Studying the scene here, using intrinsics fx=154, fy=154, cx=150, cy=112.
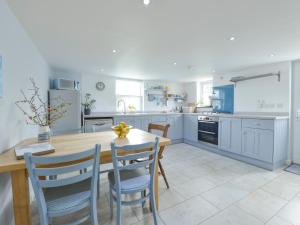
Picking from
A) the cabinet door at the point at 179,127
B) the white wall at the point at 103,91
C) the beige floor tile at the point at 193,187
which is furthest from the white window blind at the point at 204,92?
the beige floor tile at the point at 193,187

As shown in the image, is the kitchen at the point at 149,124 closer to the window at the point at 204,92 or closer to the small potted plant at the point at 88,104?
the small potted plant at the point at 88,104

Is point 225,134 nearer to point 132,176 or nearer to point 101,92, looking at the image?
point 132,176

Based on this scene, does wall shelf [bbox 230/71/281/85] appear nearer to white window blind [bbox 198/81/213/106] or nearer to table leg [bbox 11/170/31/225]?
white window blind [bbox 198/81/213/106]

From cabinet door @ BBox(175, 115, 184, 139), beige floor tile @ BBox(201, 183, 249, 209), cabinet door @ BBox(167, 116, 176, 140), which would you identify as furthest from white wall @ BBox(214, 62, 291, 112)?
beige floor tile @ BBox(201, 183, 249, 209)

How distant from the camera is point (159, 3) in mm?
1343

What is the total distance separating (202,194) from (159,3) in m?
2.28

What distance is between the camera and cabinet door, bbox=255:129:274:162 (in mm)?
2813

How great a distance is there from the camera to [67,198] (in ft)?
3.86

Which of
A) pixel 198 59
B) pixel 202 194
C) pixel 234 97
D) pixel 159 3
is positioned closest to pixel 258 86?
pixel 234 97

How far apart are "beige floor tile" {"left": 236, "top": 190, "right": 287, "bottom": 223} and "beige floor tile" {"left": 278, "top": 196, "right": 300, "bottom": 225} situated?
1.8 inches

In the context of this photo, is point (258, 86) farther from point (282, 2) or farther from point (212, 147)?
point (282, 2)

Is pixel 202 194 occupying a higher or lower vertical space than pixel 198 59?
lower

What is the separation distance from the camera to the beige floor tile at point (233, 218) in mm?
1575

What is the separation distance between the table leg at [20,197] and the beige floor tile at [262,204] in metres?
2.14
